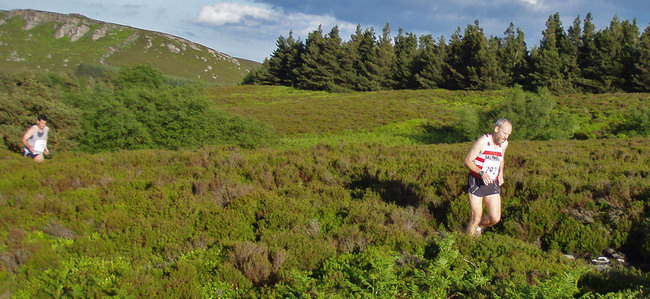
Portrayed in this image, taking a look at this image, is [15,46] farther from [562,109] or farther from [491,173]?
[491,173]

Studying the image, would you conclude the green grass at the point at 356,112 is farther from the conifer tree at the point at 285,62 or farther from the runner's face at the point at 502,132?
the conifer tree at the point at 285,62

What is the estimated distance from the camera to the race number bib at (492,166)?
4984mm

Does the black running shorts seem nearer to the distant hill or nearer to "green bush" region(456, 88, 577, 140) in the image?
"green bush" region(456, 88, 577, 140)

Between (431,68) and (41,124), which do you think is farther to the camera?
(431,68)

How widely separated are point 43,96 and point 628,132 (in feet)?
97.6

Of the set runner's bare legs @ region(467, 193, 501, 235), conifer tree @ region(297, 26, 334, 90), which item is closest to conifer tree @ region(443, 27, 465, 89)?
conifer tree @ region(297, 26, 334, 90)

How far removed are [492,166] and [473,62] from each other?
57.8 metres

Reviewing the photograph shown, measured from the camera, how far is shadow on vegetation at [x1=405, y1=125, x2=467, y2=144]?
25.5 metres

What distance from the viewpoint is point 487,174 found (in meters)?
4.73

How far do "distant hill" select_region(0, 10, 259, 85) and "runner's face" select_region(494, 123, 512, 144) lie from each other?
467ft

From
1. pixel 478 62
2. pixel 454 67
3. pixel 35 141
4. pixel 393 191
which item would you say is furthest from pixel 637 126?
pixel 454 67

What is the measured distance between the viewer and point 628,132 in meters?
23.9

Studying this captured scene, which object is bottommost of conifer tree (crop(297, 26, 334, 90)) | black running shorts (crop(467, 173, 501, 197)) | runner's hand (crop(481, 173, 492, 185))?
black running shorts (crop(467, 173, 501, 197))

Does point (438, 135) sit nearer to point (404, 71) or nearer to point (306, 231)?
point (306, 231)
